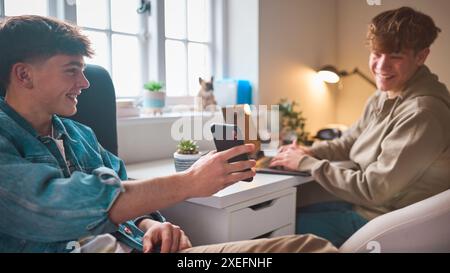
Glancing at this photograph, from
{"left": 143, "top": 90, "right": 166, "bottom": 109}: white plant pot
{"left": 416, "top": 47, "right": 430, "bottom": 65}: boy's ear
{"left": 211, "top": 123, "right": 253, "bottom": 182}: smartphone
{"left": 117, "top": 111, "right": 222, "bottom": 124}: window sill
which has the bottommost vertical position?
{"left": 211, "top": 123, "right": 253, "bottom": 182}: smartphone

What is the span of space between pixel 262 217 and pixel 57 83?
50 cm

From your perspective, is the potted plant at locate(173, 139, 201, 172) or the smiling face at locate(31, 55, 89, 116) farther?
the potted plant at locate(173, 139, 201, 172)

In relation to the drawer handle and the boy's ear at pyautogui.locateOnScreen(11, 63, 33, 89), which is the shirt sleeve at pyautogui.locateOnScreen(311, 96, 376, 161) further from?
the boy's ear at pyautogui.locateOnScreen(11, 63, 33, 89)

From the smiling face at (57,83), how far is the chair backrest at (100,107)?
95mm

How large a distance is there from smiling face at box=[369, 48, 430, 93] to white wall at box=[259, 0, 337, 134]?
5.5 inches

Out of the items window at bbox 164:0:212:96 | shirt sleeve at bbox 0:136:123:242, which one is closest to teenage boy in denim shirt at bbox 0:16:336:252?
shirt sleeve at bbox 0:136:123:242

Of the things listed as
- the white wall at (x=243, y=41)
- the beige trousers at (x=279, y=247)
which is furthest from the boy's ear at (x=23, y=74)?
the white wall at (x=243, y=41)

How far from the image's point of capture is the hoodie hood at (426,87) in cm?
82

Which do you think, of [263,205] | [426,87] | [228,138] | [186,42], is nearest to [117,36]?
[186,42]

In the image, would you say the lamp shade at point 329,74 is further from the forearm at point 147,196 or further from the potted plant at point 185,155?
the forearm at point 147,196

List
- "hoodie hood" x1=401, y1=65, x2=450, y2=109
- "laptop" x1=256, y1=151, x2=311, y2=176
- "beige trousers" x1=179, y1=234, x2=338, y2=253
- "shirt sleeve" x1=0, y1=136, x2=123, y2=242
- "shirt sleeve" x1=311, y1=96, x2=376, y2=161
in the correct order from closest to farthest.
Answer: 1. "shirt sleeve" x1=0, y1=136, x2=123, y2=242
2. "beige trousers" x1=179, y1=234, x2=338, y2=253
3. "hoodie hood" x1=401, y1=65, x2=450, y2=109
4. "laptop" x1=256, y1=151, x2=311, y2=176
5. "shirt sleeve" x1=311, y1=96, x2=376, y2=161

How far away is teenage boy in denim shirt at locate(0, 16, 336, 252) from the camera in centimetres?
49

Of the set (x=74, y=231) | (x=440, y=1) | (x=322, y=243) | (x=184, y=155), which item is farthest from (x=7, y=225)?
(x=440, y=1)
